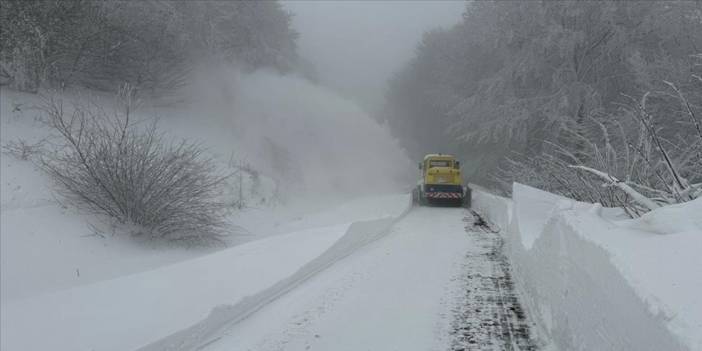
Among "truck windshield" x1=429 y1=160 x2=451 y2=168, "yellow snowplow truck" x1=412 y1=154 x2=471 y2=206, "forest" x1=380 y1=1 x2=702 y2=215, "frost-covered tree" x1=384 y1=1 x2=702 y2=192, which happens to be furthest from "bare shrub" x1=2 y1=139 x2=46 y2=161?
"truck windshield" x1=429 y1=160 x2=451 y2=168

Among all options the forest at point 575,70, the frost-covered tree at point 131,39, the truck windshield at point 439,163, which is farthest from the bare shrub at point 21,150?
the truck windshield at point 439,163

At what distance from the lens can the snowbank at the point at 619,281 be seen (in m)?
2.61

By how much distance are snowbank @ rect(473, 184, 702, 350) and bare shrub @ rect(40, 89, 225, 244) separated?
24.0 feet

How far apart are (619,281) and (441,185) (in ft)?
65.8

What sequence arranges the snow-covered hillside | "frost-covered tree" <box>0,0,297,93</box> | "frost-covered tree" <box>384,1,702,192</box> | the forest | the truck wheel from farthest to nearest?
the truck wheel < "frost-covered tree" <box>384,1,702,192</box> < the forest < "frost-covered tree" <box>0,0,297,93</box> < the snow-covered hillside

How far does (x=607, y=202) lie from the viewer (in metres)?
8.00

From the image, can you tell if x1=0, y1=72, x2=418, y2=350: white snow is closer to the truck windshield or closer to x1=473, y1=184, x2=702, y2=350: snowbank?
the truck windshield

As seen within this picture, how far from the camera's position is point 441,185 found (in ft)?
75.9

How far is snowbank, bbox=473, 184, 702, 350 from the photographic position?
261 centimetres

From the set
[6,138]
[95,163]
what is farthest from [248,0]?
[95,163]

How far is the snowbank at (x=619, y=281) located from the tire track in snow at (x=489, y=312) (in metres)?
0.26

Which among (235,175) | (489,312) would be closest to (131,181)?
(489,312)

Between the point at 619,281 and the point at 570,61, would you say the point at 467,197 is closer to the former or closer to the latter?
the point at 570,61

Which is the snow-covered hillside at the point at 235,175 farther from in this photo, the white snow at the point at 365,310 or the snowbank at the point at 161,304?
the white snow at the point at 365,310
